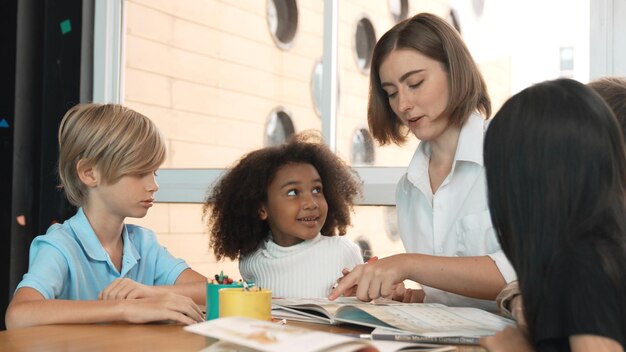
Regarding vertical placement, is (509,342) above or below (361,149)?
below

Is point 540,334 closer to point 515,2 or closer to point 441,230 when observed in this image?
point 441,230

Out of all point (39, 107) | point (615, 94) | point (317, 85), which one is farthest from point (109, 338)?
point (39, 107)

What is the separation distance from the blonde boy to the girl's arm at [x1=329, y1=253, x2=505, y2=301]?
17.9 inches

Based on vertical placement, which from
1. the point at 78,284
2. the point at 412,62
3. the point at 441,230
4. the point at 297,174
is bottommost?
the point at 78,284

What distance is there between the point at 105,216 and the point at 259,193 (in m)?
0.44

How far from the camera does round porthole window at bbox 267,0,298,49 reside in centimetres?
269

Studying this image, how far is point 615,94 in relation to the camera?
1.27 metres

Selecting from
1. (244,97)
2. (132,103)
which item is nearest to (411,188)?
(244,97)

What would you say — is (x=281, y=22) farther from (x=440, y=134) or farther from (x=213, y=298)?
(x=213, y=298)

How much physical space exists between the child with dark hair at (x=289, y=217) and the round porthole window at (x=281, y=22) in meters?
0.73

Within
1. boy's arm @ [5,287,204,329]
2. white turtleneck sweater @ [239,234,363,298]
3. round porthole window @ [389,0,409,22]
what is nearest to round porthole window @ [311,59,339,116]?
round porthole window @ [389,0,409,22]

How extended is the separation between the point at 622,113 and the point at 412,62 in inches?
19.5

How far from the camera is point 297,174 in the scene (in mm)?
1913

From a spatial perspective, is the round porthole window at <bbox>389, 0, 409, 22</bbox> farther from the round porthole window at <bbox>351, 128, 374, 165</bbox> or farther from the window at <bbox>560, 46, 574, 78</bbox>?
the window at <bbox>560, 46, 574, 78</bbox>
